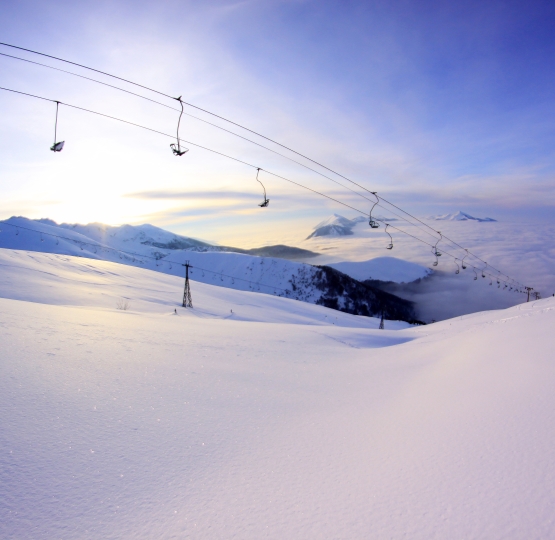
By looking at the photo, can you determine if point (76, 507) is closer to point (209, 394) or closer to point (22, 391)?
point (22, 391)

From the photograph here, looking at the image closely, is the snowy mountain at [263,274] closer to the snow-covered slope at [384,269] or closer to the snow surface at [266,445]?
the snow-covered slope at [384,269]

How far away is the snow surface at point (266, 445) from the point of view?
1.69m

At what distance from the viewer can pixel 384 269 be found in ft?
488

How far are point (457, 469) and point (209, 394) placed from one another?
2.14 metres

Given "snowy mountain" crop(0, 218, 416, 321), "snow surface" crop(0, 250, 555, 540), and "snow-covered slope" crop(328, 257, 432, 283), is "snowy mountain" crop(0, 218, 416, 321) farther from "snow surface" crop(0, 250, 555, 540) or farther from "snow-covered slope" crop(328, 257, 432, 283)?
"snow surface" crop(0, 250, 555, 540)

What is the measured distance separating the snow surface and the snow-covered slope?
446ft

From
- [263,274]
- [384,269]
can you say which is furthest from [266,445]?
[384,269]

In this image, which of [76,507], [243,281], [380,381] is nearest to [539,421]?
[380,381]

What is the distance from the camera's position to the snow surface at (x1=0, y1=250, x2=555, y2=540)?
1.69 meters

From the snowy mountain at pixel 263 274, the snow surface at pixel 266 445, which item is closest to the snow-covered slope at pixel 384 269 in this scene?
the snowy mountain at pixel 263 274

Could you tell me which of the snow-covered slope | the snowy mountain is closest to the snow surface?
the snowy mountain

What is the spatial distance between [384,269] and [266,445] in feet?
502

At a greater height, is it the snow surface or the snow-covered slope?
the snow-covered slope

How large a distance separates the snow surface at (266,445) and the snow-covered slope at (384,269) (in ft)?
446
